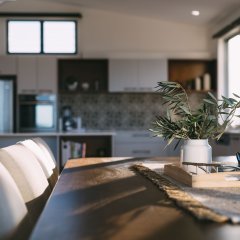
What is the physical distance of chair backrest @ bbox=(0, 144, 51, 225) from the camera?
1.56m

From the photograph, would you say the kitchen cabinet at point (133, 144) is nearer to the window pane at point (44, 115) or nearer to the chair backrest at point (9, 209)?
the window pane at point (44, 115)

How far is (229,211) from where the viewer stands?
3.72 ft

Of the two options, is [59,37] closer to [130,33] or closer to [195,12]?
[130,33]

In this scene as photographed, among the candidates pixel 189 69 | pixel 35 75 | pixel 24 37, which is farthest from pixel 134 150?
pixel 24 37

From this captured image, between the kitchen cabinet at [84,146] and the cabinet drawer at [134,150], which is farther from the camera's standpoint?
the cabinet drawer at [134,150]

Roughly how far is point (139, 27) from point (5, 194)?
253 inches

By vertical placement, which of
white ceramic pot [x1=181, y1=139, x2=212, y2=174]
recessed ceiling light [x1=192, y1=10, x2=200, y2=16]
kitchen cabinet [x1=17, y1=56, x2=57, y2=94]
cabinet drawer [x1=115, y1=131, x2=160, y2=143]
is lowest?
cabinet drawer [x1=115, y1=131, x2=160, y2=143]

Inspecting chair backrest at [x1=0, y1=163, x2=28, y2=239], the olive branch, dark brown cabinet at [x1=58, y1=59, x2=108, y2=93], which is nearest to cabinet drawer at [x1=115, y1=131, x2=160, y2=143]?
dark brown cabinet at [x1=58, y1=59, x2=108, y2=93]

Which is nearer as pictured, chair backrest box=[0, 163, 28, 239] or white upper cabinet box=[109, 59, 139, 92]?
chair backrest box=[0, 163, 28, 239]

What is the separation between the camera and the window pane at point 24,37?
7.27 m

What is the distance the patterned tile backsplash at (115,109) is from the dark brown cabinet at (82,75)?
0.20 meters

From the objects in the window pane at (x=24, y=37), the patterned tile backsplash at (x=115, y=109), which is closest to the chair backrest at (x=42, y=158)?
the patterned tile backsplash at (x=115, y=109)

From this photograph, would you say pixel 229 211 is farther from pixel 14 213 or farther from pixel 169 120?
pixel 169 120

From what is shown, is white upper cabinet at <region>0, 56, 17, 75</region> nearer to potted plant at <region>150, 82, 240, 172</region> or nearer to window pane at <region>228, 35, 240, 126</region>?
window pane at <region>228, 35, 240, 126</region>
